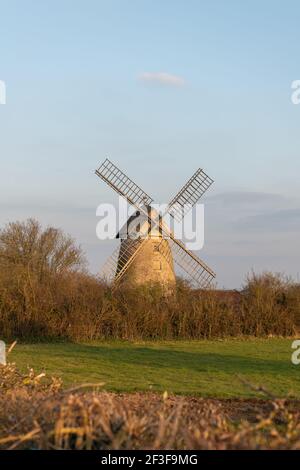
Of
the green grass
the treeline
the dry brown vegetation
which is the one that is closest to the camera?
the dry brown vegetation

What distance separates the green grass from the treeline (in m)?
1.47

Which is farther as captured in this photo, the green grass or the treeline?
the treeline

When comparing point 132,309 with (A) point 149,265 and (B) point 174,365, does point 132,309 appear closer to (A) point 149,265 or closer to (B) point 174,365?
(A) point 149,265

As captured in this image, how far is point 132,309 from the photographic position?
106ft

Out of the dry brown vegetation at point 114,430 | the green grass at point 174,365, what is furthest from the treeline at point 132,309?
the dry brown vegetation at point 114,430

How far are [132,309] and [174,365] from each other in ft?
36.9

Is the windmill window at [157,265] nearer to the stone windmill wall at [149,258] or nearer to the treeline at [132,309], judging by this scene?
the stone windmill wall at [149,258]

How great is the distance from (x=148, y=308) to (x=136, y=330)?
1.21 m

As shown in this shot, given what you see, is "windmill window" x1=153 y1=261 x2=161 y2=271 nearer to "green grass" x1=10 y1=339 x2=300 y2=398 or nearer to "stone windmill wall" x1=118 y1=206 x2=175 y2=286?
"stone windmill wall" x1=118 y1=206 x2=175 y2=286

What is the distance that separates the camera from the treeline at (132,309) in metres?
31.4

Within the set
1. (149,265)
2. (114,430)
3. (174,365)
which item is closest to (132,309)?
(149,265)

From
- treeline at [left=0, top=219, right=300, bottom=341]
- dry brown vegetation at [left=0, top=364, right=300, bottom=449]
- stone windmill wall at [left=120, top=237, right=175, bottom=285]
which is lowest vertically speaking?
dry brown vegetation at [left=0, top=364, right=300, bottom=449]

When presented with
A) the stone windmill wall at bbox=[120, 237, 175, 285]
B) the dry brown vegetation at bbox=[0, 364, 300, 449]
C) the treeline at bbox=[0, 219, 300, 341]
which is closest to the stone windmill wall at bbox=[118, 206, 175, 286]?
the stone windmill wall at bbox=[120, 237, 175, 285]

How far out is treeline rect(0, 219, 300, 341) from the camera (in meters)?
31.4
